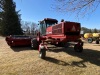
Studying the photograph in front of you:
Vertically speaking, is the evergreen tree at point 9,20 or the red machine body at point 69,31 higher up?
the evergreen tree at point 9,20

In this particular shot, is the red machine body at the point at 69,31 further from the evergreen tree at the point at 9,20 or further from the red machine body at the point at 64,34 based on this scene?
the evergreen tree at the point at 9,20

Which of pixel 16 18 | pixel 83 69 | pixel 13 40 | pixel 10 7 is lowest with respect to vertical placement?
pixel 83 69

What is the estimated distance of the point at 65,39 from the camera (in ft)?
30.6

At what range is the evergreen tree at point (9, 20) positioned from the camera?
3556cm

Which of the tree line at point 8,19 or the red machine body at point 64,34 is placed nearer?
the red machine body at point 64,34

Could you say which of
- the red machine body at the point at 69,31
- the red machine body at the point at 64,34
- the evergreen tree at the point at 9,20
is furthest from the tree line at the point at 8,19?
the red machine body at the point at 69,31

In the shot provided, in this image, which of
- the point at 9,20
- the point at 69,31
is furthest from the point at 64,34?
the point at 9,20

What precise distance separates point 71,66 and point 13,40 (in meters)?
6.84

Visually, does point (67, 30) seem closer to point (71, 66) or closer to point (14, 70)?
point (71, 66)

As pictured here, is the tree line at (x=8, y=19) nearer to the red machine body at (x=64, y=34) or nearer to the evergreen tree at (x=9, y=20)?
the evergreen tree at (x=9, y=20)

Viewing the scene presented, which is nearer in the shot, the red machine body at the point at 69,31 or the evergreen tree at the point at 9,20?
the red machine body at the point at 69,31

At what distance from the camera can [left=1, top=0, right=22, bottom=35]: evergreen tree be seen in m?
35.6

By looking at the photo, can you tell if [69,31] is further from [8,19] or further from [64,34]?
[8,19]

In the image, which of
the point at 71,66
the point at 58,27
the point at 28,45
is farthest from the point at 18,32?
the point at 71,66
